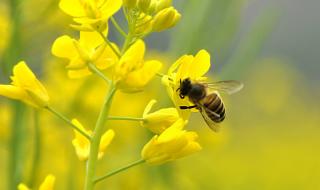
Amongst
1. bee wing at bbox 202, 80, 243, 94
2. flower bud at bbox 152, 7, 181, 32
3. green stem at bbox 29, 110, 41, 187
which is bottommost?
flower bud at bbox 152, 7, 181, 32

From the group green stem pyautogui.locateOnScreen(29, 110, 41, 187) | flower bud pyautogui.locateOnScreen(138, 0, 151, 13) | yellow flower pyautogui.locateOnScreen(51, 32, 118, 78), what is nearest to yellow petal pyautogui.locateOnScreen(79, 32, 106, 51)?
yellow flower pyautogui.locateOnScreen(51, 32, 118, 78)

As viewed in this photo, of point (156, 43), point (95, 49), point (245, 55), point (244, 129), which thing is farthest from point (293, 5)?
point (95, 49)

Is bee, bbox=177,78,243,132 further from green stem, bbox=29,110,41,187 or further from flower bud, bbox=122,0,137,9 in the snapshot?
green stem, bbox=29,110,41,187

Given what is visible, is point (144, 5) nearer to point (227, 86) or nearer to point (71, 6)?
point (71, 6)

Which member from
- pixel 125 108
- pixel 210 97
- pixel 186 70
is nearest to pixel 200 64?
pixel 186 70

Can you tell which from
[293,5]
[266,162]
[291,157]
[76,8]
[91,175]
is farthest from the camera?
[293,5]

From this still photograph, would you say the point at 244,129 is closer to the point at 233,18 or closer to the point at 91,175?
the point at 233,18

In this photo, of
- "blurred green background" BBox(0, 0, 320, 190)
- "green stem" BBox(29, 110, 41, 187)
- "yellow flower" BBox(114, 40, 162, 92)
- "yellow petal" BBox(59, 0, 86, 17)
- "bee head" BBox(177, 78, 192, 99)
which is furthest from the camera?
"blurred green background" BBox(0, 0, 320, 190)
